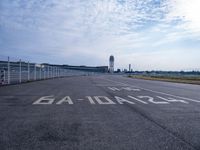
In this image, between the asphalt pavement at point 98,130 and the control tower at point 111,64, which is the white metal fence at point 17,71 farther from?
the control tower at point 111,64

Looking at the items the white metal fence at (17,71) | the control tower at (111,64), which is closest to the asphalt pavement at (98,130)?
the white metal fence at (17,71)

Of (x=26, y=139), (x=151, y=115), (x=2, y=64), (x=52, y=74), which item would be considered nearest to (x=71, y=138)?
(x=26, y=139)

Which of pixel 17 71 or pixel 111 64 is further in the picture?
pixel 111 64

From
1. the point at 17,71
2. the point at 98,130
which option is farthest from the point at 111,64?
the point at 98,130

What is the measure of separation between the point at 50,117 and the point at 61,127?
4.55ft

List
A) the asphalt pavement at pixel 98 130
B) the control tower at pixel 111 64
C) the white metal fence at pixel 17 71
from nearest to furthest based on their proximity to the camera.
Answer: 1. the asphalt pavement at pixel 98 130
2. the white metal fence at pixel 17 71
3. the control tower at pixel 111 64

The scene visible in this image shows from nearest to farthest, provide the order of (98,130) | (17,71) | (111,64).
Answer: (98,130), (17,71), (111,64)

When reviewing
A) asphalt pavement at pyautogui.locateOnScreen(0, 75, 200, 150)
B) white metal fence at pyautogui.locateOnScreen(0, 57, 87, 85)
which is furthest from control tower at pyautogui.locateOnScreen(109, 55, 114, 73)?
asphalt pavement at pyautogui.locateOnScreen(0, 75, 200, 150)

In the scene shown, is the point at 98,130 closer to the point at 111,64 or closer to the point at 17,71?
the point at 17,71

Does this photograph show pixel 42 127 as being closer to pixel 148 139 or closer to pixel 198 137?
pixel 148 139

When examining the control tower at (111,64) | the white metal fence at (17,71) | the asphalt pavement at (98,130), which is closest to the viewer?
the asphalt pavement at (98,130)

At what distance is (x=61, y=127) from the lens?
6176mm

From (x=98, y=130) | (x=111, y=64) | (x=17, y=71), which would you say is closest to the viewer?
(x=98, y=130)

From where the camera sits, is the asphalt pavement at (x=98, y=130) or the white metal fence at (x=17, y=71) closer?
the asphalt pavement at (x=98, y=130)
